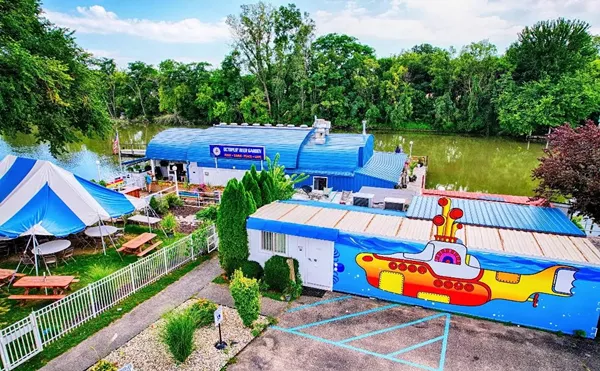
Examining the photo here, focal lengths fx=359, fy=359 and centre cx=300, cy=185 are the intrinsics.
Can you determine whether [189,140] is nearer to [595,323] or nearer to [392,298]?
[392,298]

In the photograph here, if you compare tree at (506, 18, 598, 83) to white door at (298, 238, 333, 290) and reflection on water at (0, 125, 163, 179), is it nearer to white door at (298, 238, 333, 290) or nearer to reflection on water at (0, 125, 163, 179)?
white door at (298, 238, 333, 290)

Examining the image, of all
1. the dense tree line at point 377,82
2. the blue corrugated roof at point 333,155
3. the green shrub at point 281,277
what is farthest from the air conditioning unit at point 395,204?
the dense tree line at point 377,82

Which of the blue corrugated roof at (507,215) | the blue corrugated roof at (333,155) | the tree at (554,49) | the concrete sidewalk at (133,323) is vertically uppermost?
the tree at (554,49)

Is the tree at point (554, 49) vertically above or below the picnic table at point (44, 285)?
above

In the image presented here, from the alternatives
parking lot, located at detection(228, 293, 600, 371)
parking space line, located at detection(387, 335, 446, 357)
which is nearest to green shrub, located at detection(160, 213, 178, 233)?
parking lot, located at detection(228, 293, 600, 371)

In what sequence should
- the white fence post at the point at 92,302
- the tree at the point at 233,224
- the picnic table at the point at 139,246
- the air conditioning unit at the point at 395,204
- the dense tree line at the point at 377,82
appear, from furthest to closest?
the dense tree line at the point at 377,82, the picnic table at the point at 139,246, the air conditioning unit at the point at 395,204, the tree at the point at 233,224, the white fence post at the point at 92,302

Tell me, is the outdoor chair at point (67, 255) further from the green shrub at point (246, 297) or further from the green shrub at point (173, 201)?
the green shrub at point (246, 297)

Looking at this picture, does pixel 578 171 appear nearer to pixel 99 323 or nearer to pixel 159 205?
pixel 99 323
